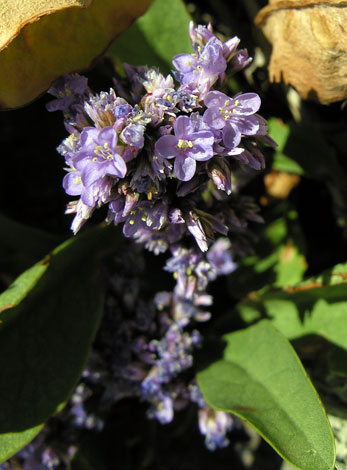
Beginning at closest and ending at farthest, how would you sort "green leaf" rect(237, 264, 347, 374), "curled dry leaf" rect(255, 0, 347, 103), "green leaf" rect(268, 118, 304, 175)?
"curled dry leaf" rect(255, 0, 347, 103) < "green leaf" rect(237, 264, 347, 374) < "green leaf" rect(268, 118, 304, 175)

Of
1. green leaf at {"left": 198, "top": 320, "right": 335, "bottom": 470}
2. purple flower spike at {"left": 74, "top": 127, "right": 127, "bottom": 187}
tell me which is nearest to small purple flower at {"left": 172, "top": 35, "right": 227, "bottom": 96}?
purple flower spike at {"left": 74, "top": 127, "right": 127, "bottom": 187}

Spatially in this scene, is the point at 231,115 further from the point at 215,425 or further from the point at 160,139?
the point at 215,425

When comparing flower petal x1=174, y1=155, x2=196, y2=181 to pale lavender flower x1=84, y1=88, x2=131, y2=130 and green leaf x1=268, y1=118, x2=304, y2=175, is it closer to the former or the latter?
pale lavender flower x1=84, y1=88, x2=131, y2=130

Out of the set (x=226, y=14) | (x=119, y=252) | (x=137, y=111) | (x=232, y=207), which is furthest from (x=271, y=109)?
(x=137, y=111)

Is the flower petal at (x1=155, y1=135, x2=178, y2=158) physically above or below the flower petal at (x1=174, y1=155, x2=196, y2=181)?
above

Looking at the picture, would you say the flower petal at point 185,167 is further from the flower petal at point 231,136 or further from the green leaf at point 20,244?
the green leaf at point 20,244

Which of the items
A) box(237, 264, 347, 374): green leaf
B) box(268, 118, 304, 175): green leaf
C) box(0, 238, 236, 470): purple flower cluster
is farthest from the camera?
box(268, 118, 304, 175): green leaf

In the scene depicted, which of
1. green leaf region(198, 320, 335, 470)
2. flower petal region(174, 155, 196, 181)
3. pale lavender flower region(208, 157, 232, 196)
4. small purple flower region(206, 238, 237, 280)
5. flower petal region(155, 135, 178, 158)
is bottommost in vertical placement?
green leaf region(198, 320, 335, 470)
